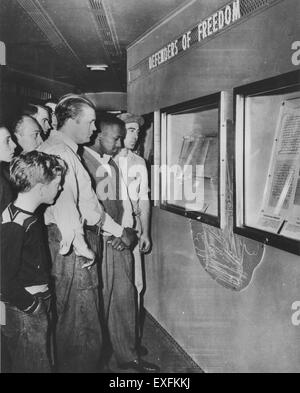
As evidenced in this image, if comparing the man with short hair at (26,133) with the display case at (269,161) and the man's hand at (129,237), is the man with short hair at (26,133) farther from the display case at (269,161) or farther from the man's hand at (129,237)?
the display case at (269,161)

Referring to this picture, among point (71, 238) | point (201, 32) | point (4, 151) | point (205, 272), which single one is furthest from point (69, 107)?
point (205, 272)

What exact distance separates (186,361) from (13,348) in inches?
40.5

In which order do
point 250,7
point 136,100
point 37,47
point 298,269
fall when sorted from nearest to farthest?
point 298,269
point 250,7
point 37,47
point 136,100

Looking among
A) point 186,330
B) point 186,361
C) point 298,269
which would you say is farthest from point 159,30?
point 186,361

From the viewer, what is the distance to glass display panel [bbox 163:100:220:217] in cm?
246

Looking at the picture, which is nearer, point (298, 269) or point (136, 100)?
point (298, 269)

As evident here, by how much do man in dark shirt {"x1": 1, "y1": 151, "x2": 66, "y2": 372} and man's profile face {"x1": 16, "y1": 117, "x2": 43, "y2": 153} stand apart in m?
0.05

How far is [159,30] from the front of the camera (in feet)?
8.10

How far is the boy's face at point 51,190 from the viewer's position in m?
2.29

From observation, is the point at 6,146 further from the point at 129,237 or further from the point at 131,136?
the point at 129,237

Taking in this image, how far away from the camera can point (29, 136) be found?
91.6 inches

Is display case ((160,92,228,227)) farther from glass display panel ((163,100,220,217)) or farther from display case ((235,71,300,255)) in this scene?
display case ((235,71,300,255))

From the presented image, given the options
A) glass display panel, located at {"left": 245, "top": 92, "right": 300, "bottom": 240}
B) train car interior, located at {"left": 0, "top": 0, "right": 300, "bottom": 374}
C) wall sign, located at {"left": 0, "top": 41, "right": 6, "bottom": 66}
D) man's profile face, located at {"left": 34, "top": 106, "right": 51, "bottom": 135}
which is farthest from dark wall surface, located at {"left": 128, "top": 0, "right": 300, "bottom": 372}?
wall sign, located at {"left": 0, "top": 41, "right": 6, "bottom": 66}
